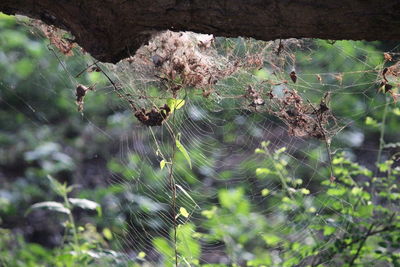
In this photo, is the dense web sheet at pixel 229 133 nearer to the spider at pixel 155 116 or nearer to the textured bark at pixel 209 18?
the spider at pixel 155 116

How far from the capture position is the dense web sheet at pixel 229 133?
137 cm

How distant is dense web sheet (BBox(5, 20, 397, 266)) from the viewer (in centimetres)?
137

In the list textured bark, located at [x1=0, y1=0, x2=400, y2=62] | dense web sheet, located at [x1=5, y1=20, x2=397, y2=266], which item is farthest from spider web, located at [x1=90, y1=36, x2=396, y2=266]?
textured bark, located at [x1=0, y1=0, x2=400, y2=62]

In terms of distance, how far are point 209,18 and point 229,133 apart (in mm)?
1577

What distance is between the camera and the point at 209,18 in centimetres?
92

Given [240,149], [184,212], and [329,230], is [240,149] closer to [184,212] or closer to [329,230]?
[329,230]

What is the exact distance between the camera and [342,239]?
193cm

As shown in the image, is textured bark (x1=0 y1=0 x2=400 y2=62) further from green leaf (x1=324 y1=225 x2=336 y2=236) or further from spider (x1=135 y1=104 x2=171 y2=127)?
green leaf (x1=324 y1=225 x2=336 y2=236)

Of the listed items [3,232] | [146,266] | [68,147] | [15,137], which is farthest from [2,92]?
[146,266]

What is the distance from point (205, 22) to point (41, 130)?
252 centimetres

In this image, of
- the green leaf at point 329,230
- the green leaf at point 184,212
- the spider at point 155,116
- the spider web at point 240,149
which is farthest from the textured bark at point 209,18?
the green leaf at point 329,230

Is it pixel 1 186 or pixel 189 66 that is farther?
pixel 1 186

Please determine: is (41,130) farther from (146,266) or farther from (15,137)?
(146,266)

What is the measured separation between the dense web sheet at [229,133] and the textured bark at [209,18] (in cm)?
19
